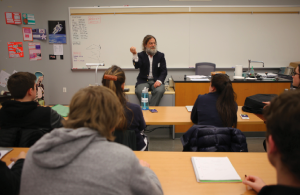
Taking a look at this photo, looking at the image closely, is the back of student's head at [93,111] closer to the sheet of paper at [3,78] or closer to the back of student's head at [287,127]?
the back of student's head at [287,127]

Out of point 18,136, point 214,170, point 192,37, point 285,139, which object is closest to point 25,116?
point 18,136

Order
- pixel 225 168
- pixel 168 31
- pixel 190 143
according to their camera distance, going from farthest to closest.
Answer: pixel 168 31 < pixel 190 143 < pixel 225 168

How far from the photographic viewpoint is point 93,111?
Result: 0.84 m

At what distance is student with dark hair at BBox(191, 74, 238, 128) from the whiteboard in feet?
10.2

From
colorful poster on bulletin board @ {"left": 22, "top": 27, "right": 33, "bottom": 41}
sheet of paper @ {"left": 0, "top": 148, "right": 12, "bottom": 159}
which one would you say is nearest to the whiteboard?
colorful poster on bulletin board @ {"left": 22, "top": 27, "right": 33, "bottom": 41}

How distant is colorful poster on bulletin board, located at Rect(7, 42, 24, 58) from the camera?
4156mm

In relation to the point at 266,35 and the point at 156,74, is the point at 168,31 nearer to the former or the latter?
the point at 156,74

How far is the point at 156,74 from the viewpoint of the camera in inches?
164

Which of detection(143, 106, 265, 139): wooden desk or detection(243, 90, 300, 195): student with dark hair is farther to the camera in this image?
detection(143, 106, 265, 139): wooden desk

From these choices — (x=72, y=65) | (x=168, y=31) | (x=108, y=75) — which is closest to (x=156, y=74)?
(x=168, y=31)

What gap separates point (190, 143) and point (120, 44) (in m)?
3.79

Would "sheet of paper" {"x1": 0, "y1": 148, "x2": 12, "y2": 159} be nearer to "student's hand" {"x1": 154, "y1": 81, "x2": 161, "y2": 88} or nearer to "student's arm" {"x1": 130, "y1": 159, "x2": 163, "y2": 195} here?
"student's arm" {"x1": 130, "y1": 159, "x2": 163, "y2": 195}

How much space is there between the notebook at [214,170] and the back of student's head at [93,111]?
1.95 ft

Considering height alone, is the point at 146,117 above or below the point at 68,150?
below
